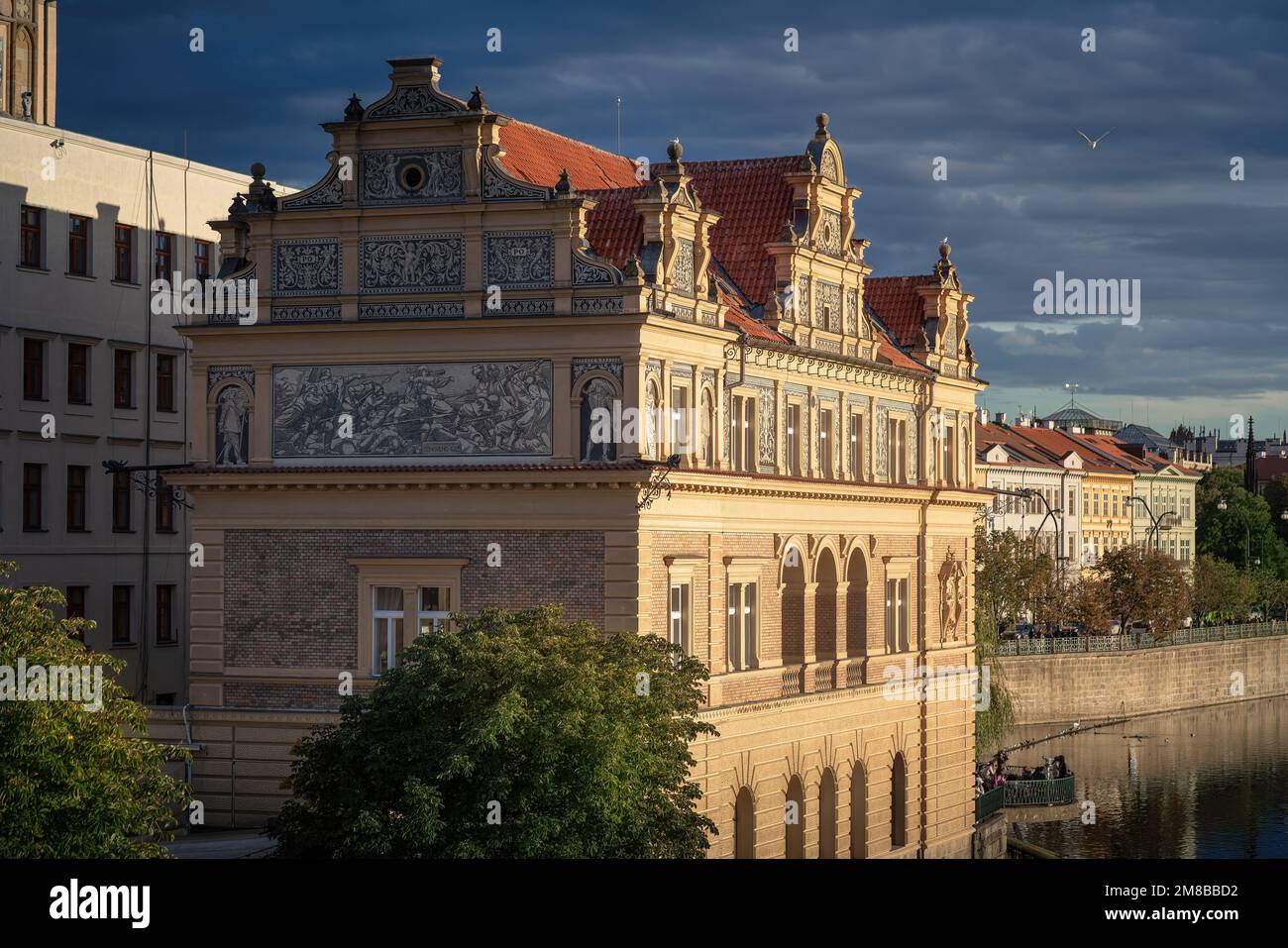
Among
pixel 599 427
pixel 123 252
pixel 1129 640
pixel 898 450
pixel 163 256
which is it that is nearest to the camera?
pixel 599 427

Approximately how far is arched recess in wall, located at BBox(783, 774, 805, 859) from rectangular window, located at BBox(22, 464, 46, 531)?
2246cm

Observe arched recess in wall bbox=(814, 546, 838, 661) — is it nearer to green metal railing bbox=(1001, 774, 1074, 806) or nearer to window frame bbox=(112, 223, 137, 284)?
window frame bbox=(112, 223, 137, 284)

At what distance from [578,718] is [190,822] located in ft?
46.7

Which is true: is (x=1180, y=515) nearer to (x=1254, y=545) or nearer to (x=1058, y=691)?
(x=1254, y=545)

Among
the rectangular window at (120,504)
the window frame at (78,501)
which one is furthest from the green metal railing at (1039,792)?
the window frame at (78,501)

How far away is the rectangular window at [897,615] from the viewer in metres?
64.5

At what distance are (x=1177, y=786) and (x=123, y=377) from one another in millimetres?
55027

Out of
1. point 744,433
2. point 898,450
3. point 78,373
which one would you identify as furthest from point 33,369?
point 898,450

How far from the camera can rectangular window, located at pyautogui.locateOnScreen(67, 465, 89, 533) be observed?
64938mm

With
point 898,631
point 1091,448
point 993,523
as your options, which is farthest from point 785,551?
point 1091,448

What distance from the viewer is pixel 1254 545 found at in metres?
184

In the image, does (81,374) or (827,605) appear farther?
(81,374)

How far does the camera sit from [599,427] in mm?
47312

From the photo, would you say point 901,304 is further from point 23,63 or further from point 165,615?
point 23,63
